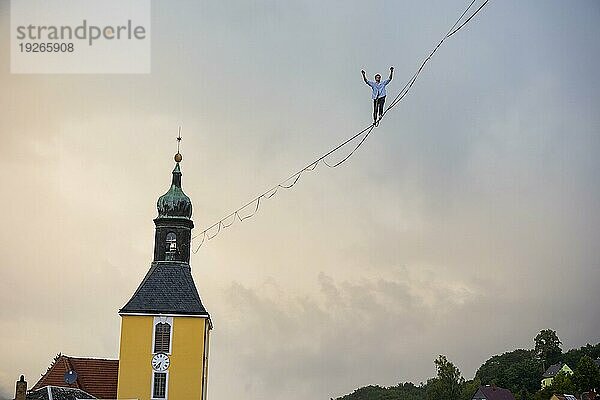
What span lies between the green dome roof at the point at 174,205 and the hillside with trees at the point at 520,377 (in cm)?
3774

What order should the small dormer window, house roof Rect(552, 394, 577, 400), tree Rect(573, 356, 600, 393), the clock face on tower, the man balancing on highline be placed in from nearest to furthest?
the man balancing on highline < the clock face on tower < the small dormer window < tree Rect(573, 356, 600, 393) < house roof Rect(552, 394, 577, 400)

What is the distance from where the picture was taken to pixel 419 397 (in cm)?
11456

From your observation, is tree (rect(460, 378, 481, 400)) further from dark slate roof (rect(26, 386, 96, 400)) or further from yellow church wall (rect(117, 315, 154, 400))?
dark slate roof (rect(26, 386, 96, 400))

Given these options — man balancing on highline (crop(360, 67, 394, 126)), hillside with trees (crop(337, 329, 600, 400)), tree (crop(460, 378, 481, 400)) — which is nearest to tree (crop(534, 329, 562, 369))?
hillside with trees (crop(337, 329, 600, 400))

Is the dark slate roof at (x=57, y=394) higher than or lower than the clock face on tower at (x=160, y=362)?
lower

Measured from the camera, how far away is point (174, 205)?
46.4m

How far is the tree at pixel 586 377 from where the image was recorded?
73500mm

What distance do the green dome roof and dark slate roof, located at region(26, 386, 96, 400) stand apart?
8.67 metres

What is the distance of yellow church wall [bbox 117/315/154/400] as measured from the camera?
4294 centimetres

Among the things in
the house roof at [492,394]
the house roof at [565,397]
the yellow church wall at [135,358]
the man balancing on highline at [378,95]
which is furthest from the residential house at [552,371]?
the man balancing on highline at [378,95]

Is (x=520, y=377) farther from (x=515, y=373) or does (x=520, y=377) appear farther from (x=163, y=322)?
(x=163, y=322)

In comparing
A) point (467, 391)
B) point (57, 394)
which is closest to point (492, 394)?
point (467, 391)

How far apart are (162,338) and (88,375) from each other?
4686 mm

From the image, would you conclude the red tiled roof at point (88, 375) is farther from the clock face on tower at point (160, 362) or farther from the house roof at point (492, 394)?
the house roof at point (492, 394)
